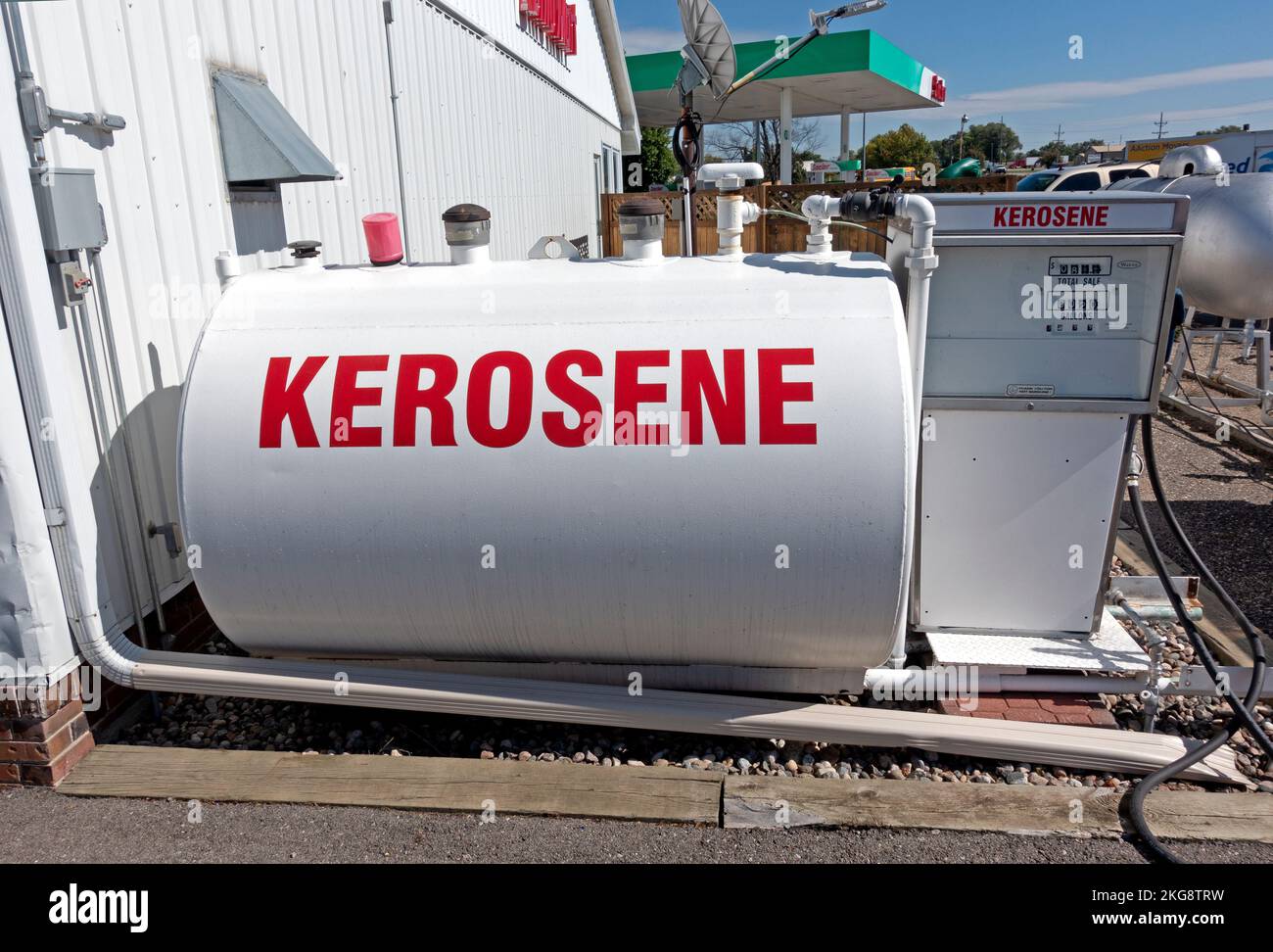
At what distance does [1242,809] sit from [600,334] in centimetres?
301

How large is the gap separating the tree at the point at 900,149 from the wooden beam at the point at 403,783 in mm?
65596

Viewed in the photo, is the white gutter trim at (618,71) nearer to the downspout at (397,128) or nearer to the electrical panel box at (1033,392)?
the downspout at (397,128)

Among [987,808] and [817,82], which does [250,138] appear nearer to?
[987,808]

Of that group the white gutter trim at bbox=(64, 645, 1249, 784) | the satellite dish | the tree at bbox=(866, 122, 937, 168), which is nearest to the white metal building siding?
the white gutter trim at bbox=(64, 645, 1249, 784)

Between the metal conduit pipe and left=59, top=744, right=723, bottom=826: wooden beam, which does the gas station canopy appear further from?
left=59, top=744, right=723, bottom=826: wooden beam

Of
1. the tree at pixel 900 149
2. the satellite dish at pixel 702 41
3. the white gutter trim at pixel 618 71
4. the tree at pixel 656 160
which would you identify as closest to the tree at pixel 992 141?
the tree at pixel 900 149

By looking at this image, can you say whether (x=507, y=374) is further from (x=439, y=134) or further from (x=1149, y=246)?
(x=439, y=134)

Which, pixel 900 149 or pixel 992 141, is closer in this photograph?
pixel 900 149

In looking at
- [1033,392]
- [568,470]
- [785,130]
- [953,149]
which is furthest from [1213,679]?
[953,149]

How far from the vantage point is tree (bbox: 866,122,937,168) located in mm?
64000

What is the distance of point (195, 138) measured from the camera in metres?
4.57

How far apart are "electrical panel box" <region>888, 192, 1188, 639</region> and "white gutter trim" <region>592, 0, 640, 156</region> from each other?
58.0 ft

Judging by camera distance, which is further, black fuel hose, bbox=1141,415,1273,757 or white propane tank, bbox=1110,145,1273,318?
white propane tank, bbox=1110,145,1273,318

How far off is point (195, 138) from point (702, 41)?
536 cm
